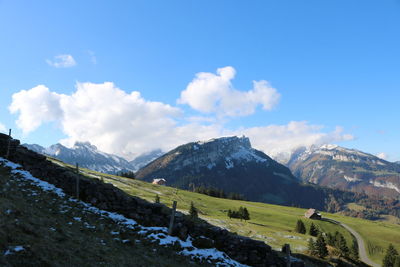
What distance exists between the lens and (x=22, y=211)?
843 inches

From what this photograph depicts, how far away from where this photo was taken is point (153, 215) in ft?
94.3

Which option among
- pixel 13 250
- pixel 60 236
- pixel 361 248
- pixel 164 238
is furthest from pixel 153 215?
pixel 361 248

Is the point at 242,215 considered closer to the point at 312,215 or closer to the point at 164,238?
the point at 164,238

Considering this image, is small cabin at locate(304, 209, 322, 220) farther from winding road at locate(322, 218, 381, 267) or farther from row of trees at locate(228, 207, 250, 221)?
row of trees at locate(228, 207, 250, 221)

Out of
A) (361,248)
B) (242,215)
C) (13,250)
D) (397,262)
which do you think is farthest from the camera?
(361,248)

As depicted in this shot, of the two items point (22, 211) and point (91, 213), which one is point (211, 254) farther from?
point (22, 211)

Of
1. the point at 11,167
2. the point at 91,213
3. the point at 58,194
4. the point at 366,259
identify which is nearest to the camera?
the point at 91,213

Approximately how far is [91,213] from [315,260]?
37743 mm

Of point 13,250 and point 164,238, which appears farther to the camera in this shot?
point 164,238

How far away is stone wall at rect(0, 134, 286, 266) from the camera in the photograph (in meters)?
26.3

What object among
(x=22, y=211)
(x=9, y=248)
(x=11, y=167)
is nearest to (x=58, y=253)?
(x=9, y=248)

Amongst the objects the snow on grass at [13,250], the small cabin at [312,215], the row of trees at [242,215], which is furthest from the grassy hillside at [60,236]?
the small cabin at [312,215]

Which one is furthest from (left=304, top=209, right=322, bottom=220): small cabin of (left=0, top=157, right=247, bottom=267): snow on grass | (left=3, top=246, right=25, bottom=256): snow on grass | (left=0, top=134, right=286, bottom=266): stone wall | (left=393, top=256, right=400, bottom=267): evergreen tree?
(left=3, top=246, right=25, bottom=256): snow on grass

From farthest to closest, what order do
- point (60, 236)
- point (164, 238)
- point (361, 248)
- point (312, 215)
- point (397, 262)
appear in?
point (312, 215), point (361, 248), point (397, 262), point (164, 238), point (60, 236)
